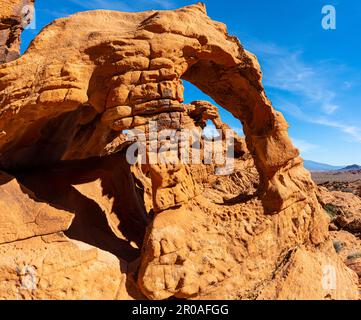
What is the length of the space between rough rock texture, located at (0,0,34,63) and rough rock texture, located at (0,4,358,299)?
5.10ft

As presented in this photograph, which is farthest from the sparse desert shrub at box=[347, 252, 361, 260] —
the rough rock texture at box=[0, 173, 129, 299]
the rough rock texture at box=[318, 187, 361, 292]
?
the rough rock texture at box=[0, 173, 129, 299]

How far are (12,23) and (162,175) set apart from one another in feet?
14.9

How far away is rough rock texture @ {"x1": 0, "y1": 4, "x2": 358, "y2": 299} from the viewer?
185 inches

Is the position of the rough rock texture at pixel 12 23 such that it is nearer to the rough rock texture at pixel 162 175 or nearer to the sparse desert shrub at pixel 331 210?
the rough rock texture at pixel 162 175

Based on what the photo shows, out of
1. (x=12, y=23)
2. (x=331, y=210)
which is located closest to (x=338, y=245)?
(x=331, y=210)

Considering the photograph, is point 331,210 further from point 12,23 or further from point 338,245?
point 12,23

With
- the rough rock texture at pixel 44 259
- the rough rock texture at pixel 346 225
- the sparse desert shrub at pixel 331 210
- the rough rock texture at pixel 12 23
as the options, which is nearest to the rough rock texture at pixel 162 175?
the rough rock texture at pixel 44 259

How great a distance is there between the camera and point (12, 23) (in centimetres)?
659

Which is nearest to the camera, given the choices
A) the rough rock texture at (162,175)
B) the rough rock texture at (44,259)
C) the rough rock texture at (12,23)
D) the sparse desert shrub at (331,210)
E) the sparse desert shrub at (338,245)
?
the rough rock texture at (44,259)

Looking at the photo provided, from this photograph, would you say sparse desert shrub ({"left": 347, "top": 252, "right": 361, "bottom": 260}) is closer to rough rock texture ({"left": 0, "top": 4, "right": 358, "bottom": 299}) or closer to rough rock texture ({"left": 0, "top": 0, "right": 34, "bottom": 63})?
rough rock texture ({"left": 0, "top": 4, "right": 358, "bottom": 299})

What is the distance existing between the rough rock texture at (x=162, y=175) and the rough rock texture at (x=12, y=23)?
5.10 ft

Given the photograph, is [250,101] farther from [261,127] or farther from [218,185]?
[218,185]

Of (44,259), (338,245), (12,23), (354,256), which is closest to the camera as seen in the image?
(44,259)

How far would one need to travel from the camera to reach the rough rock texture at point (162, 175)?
4.71 meters
